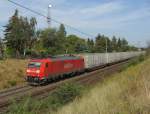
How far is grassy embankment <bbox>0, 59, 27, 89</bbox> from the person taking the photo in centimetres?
3410

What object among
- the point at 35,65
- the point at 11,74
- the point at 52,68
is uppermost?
the point at 35,65

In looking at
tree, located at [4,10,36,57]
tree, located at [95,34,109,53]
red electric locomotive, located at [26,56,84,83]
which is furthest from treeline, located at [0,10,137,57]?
tree, located at [95,34,109,53]

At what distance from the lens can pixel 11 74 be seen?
127 feet

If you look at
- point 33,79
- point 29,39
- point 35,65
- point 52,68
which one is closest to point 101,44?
point 29,39

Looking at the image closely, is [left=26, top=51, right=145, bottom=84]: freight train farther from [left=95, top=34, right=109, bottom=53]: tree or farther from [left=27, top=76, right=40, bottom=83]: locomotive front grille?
[left=95, top=34, right=109, bottom=53]: tree

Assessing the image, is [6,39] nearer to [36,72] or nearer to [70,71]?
[70,71]

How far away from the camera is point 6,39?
89312 millimetres

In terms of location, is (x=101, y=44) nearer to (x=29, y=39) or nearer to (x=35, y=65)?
(x=29, y=39)

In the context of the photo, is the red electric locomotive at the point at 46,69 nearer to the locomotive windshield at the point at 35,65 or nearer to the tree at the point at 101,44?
the locomotive windshield at the point at 35,65

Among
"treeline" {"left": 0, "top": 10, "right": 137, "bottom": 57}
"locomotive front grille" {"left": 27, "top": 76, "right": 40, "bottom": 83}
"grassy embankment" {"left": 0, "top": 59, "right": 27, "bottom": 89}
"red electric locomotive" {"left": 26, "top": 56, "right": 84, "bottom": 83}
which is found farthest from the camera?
"treeline" {"left": 0, "top": 10, "right": 137, "bottom": 57}

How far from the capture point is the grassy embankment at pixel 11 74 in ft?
112

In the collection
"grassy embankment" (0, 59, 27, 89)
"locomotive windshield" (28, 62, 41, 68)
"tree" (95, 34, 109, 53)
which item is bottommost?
"grassy embankment" (0, 59, 27, 89)

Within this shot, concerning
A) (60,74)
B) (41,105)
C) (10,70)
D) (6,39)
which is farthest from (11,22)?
(41,105)

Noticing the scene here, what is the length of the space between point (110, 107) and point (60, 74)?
2706 cm
